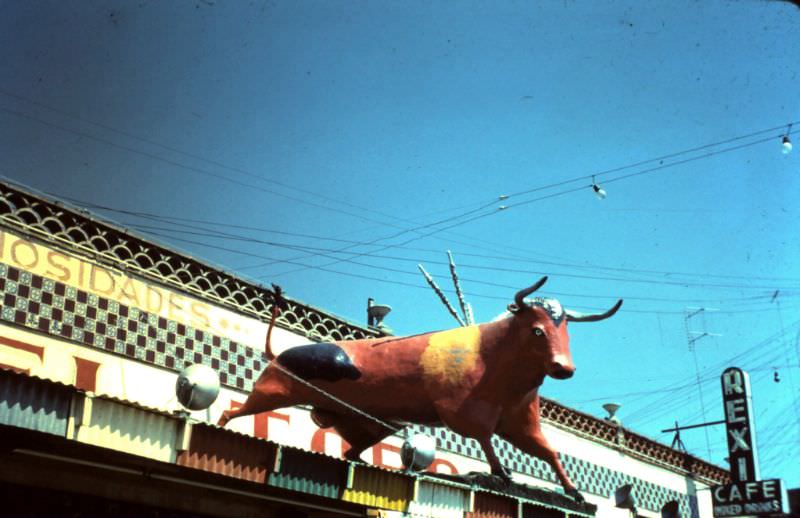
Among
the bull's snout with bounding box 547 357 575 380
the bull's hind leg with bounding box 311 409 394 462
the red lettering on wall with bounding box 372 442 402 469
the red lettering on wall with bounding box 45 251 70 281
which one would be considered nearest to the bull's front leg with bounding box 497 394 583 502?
the bull's snout with bounding box 547 357 575 380

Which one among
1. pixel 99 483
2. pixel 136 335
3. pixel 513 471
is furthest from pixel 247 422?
pixel 513 471

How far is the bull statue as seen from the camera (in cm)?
1413

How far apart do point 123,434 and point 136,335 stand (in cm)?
417

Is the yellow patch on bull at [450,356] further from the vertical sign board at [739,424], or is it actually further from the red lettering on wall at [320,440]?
the vertical sign board at [739,424]

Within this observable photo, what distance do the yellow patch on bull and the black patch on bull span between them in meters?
0.97

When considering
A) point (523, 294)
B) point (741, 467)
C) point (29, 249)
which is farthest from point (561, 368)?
point (741, 467)

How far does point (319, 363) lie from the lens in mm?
14297

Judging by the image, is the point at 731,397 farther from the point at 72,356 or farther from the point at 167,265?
the point at 72,356

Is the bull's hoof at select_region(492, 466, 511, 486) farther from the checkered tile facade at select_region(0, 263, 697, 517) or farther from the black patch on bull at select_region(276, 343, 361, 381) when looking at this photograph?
the checkered tile facade at select_region(0, 263, 697, 517)

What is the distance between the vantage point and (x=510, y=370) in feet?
47.0

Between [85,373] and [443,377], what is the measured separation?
4535 millimetres

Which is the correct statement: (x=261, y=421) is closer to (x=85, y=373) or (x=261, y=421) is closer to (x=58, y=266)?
(x=85, y=373)

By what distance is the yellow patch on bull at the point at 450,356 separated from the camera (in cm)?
1427

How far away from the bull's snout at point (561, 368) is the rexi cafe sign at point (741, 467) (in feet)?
38.1
